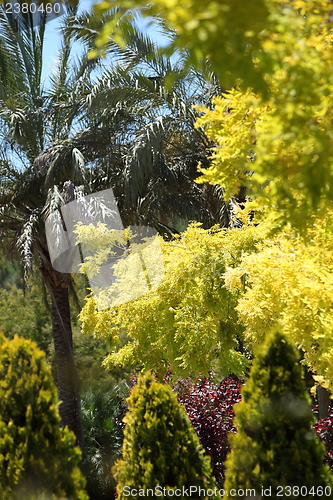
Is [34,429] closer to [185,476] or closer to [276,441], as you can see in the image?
[185,476]

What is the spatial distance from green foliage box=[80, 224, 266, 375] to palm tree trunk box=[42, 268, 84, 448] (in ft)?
9.84

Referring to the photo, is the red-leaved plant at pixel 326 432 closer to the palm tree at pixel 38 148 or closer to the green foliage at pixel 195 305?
the green foliage at pixel 195 305

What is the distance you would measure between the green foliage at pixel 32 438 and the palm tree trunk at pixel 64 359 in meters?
7.39

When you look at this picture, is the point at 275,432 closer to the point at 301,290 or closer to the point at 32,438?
the point at 301,290

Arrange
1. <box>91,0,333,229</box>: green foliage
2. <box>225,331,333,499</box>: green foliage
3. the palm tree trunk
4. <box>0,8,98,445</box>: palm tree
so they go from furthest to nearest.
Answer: the palm tree trunk
<box>0,8,98,445</box>: palm tree
<box>225,331,333,499</box>: green foliage
<box>91,0,333,229</box>: green foliage

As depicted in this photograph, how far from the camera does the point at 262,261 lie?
176 inches

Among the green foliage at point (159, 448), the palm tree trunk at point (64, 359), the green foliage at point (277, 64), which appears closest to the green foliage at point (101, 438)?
the palm tree trunk at point (64, 359)

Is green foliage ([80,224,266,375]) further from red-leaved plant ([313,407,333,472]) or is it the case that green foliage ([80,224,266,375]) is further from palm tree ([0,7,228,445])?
palm tree ([0,7,228,445])

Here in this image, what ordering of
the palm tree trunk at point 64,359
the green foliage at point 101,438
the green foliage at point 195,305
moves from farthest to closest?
the palm tree trunk at point 64,359 < the green foliage at point 101,438 < the green foliage at point 195,305

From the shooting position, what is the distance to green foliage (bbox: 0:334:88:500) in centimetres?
328

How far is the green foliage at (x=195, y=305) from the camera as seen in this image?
244 inches

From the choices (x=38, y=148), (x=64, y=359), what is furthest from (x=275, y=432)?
(x=38, y=148)

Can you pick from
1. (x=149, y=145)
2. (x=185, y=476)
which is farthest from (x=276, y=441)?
(x=149, y=145)

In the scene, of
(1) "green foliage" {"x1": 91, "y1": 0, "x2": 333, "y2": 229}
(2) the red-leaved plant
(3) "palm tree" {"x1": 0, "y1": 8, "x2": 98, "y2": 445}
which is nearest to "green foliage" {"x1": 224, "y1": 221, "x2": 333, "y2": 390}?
(1) "green foliage" {"x1": 91, "y1": 0, "x2": 333, "y2": 229}
